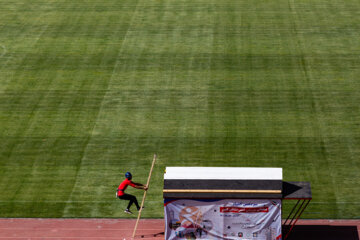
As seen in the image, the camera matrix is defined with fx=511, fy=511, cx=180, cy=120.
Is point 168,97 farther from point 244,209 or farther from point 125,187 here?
point 244,209

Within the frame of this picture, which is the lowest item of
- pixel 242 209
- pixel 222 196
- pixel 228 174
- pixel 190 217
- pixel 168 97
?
pixel 168 97

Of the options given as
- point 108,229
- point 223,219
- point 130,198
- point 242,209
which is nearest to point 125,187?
point 130,198

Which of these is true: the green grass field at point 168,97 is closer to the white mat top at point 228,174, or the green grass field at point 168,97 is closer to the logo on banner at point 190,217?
the logo on banner at point 190,217

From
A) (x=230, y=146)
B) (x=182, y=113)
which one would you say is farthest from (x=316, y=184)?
(x=182, y=113)

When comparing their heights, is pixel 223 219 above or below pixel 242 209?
below

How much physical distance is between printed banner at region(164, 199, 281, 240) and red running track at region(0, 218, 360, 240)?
1.62 m

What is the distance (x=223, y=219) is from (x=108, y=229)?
471 centimetres

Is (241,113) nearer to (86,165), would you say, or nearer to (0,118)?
(86,165)

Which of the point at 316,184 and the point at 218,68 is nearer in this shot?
the point at 316,184

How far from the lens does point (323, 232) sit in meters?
18.5

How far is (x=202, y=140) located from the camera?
23.3 meters

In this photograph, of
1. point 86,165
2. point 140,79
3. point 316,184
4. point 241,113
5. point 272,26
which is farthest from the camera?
point 272,26

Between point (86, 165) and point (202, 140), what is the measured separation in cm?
531

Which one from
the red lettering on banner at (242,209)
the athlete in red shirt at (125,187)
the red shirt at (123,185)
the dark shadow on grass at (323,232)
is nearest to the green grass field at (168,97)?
the dark shadow on grass at (323,232)
